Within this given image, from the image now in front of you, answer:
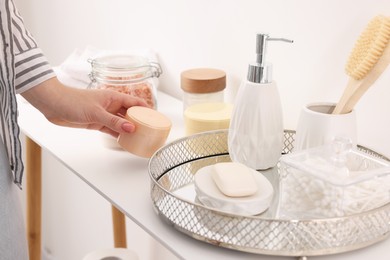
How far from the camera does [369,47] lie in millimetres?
673

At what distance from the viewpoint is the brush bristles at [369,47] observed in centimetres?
65

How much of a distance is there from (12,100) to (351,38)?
444mm

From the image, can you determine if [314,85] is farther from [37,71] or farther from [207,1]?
[37,71]

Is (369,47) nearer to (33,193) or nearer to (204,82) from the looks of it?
(204,82)

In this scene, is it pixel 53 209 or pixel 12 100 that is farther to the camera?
pixel 53 209

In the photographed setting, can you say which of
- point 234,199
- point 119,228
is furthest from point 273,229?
point 119,228

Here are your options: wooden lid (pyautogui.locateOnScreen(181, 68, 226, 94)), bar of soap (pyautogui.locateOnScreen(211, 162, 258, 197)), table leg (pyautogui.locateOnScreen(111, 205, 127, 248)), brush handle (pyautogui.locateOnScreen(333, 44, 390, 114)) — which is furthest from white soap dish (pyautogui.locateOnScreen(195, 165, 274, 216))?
table leg (pyautogui.locateOnScreen(111, 205, 127, 248))

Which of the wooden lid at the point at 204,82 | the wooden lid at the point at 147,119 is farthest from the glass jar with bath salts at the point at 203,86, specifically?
the wooden lid at the point at 147,119

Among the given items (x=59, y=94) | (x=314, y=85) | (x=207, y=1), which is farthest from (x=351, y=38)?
(x=59, y=94)

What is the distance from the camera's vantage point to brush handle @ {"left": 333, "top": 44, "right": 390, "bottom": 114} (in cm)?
66

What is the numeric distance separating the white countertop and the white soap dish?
0.05 metres

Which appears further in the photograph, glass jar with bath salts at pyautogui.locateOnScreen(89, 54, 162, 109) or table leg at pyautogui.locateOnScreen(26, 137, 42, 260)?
table leg at pyautogui.locateOnScreen(26, 137, 42, 260)

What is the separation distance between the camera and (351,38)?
77 centimetres

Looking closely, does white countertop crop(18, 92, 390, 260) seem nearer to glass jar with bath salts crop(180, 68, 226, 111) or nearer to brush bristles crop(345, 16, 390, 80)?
glass jar with bath salts crop(180, 68, 226, 111)
